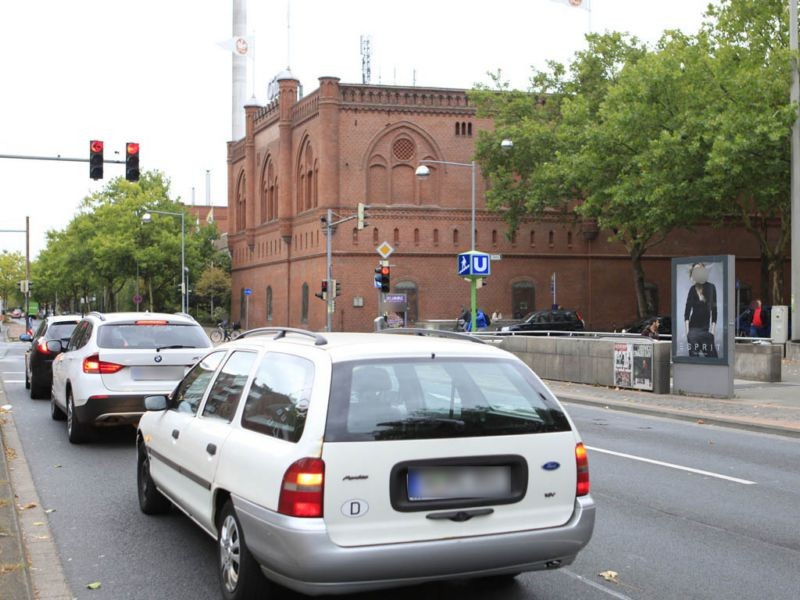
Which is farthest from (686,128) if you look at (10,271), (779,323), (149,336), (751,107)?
(10,271)

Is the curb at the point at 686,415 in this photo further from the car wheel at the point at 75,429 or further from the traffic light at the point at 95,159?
the traffic light at the point at 95,159

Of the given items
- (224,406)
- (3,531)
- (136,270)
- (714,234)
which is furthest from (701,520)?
(136,270)

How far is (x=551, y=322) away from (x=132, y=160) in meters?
26.0

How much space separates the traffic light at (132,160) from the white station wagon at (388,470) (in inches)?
701

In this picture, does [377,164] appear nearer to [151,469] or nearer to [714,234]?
[714,234]

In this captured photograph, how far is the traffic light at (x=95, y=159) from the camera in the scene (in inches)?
856

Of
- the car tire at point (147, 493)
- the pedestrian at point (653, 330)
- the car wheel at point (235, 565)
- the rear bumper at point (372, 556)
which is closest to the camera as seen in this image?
the rear bumper at point (372, 556)

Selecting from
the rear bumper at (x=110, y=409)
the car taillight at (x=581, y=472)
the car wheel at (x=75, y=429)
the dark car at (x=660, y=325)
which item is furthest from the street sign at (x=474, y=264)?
the car taillight at (x=581, y=472)

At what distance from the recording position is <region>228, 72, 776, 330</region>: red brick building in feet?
160

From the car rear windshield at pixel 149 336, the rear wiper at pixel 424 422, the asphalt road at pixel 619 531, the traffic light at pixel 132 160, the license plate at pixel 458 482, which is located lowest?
the asphalt road at pixel 619 531

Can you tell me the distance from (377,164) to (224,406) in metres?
44.7

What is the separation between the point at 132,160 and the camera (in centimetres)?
2173

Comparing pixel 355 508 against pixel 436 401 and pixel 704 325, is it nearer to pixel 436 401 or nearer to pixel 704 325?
pixel 436 401

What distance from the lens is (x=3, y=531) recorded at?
20.1 ft
